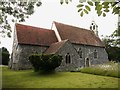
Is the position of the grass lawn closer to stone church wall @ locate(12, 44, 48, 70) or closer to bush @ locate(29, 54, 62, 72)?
bush @ locate(29, 54, 62, 72)

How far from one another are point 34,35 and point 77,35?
9.05 metres

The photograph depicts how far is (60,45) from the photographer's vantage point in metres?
28.1

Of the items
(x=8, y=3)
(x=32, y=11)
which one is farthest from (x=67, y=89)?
(x=8, y=3)

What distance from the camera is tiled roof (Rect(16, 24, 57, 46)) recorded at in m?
31.5

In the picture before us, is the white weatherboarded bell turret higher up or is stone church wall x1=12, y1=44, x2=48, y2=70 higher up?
the white weatherboarded bell turret

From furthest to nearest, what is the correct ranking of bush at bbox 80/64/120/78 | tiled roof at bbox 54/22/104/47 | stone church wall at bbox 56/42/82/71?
tiled roof at bbox 54/22/104/47, stone church wall at bbox 56/42/82/71, bush at bbox 80/64/120/78

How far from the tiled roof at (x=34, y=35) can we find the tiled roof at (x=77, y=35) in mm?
1949

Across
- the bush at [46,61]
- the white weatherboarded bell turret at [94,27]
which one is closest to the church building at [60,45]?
the white weatherboarded bell turret at [94,27]

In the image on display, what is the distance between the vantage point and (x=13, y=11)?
15102 millimetres

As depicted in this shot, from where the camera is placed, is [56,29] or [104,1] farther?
[56,29]

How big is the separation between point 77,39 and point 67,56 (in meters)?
8.19

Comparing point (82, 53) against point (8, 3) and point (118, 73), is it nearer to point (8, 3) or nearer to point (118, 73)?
point (118, 73)

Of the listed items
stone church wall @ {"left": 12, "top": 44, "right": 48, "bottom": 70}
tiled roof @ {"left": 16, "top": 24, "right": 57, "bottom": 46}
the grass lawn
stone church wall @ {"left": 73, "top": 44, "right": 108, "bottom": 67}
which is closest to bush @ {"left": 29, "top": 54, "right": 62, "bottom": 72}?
the grass lawn

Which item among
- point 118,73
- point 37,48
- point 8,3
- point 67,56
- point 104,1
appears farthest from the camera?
point 37,48
